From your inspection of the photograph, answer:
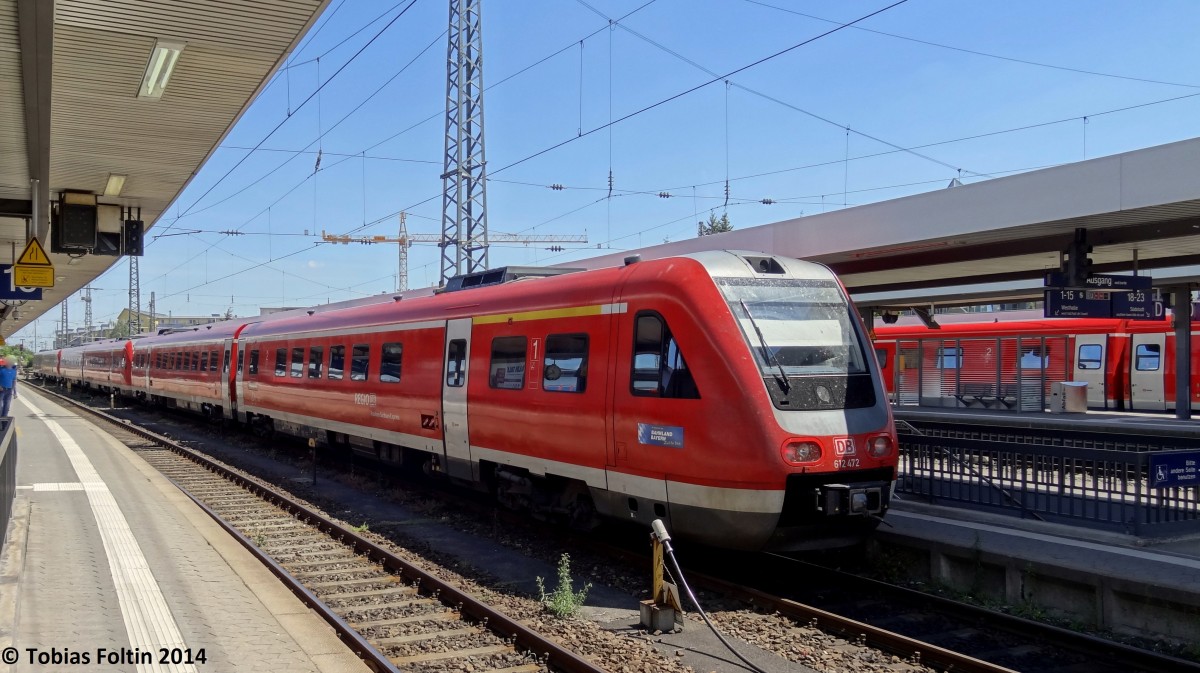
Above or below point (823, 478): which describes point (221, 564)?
below

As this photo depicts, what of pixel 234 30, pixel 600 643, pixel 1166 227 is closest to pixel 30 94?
pixel 234 30

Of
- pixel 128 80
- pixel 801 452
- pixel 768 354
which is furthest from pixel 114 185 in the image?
pixel 801 452

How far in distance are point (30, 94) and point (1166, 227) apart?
12869 millimetres

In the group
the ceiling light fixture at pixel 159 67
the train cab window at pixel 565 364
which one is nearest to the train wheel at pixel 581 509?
the train cab window at pixel 565 364

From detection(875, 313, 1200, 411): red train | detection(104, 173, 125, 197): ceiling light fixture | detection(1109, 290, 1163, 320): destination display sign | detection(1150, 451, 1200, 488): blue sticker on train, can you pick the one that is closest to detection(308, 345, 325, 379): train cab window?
detection(104, 173, 125, 197): ceiling light fixture

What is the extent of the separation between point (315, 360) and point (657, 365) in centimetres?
1068

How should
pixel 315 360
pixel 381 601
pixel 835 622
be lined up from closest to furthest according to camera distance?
pixel 835 622
pixel 381 601
pixel 315 360

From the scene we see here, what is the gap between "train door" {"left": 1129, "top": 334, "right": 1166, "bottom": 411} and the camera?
24.6 metres

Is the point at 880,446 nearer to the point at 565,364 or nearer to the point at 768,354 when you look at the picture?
the point at 768,354

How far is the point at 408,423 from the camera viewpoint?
13328 mm

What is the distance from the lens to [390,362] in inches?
553

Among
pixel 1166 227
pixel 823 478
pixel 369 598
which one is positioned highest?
pixel 1166 227

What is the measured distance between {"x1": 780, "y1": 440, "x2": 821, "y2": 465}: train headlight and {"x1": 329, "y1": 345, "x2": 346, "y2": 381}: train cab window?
33.5ft

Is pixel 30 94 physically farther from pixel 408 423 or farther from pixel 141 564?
pixel 408 423
